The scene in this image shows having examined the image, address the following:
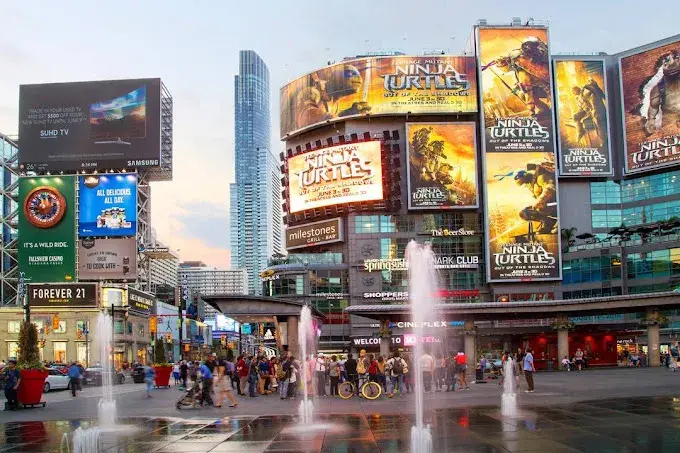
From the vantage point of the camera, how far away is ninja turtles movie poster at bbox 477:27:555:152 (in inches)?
3755

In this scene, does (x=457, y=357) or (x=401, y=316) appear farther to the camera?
(x=401, y=316)

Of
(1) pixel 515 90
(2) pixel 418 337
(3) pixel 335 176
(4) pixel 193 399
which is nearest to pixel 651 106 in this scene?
(1) pixel 515 90

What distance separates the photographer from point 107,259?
96000 mm

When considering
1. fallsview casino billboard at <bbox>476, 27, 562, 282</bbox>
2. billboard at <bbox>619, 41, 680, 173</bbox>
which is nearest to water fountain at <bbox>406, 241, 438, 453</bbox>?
fallsview casino billboard at <bbox>476, 27, 562, 282</bbox>

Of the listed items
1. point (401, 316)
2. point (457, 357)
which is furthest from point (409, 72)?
point (457, 357)

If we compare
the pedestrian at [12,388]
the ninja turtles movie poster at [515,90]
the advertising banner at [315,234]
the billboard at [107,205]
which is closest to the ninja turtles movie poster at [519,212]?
the ninja turtles movie poster at [515,90]

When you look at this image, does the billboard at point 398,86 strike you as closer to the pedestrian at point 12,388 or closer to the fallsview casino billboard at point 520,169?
the fallsview casino billboard at point 520,169

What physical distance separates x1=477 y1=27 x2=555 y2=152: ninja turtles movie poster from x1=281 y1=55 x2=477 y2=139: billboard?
8.10ft

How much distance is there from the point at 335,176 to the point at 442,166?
543 inches

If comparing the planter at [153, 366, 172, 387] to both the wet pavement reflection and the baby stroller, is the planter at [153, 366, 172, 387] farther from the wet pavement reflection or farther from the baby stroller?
the wet pavement reflection

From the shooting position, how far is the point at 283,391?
105 feet

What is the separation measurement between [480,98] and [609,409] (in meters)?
80.0

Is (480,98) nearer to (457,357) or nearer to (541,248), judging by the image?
(541,248)

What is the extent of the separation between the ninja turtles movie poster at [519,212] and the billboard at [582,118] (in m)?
4.90
